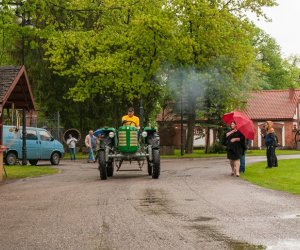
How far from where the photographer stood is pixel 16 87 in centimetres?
2253

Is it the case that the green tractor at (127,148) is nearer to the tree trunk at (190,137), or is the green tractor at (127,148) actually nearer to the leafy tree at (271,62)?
the tree trunk at (190,137)

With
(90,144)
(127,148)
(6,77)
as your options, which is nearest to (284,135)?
(90,144)

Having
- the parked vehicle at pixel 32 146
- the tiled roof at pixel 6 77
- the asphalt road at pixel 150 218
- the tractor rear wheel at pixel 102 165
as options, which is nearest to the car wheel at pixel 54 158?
the parked vehicle at pixel 32 146

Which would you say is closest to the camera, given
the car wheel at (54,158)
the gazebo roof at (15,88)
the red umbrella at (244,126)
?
the red umbrella at (244,126)

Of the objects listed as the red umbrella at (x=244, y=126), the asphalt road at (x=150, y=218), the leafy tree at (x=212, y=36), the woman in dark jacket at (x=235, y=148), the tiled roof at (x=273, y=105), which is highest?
the leafy tree at (x=212, y=36)

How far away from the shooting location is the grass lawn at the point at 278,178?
15.5 metres

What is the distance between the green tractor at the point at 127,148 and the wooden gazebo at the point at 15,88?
3.59 m

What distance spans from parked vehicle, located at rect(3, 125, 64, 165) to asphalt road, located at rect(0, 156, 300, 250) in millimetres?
14186

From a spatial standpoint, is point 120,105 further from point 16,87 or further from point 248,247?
point 248,247

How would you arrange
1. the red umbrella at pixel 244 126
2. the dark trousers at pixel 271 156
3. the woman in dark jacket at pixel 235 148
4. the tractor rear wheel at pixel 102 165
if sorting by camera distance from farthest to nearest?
the dark trousers at pixel 271 156, the red umbrella at pixel 244 126, the woman in dark jacket at pixel 235 148, the tractor rear wheel at pixel 102 165

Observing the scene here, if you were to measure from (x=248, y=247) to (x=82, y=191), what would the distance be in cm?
810

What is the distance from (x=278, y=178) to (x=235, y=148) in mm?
1909

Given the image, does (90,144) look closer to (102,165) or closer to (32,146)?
(32,146)

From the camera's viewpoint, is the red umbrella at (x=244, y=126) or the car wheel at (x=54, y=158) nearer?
the red umbrella at (x=244, y=126)
